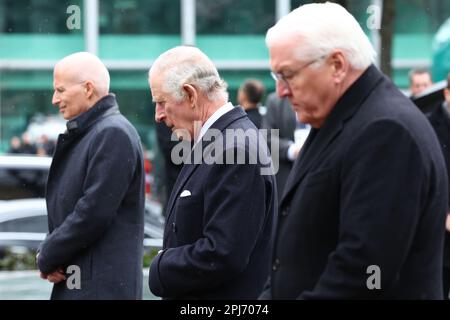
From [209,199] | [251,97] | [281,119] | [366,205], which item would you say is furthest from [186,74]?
[251,97]

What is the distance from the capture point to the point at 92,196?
4656 mm

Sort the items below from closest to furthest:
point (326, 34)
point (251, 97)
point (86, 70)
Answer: point (326, 34) < point (86, 70) < point (251, 97)

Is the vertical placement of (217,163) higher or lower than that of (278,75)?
lower

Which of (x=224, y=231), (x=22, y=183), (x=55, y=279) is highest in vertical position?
(x=224, y=231)

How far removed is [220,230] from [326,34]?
1072 mm

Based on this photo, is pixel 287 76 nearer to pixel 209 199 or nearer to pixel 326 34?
pixel 326 34

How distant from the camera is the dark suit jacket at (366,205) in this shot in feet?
8.92

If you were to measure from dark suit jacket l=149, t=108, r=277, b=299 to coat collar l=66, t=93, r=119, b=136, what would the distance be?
0.97m

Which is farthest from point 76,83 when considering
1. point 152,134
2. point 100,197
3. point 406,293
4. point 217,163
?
point 152,134

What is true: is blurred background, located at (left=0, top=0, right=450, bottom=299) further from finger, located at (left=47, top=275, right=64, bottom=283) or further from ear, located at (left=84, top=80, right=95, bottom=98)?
finger, located at (left=47, top=275, right=64, bottom=283)

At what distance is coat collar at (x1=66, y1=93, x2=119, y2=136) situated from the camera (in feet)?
15.9
